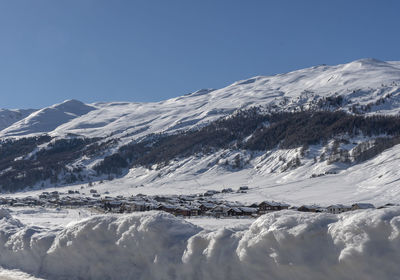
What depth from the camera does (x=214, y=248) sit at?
1225 centimetres

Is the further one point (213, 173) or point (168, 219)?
point (213, 173)

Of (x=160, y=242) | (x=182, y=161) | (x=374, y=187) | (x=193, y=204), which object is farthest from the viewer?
(x=182, y=161)

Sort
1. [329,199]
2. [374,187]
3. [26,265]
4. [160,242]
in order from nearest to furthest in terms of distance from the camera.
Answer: [160,242], [26,265], [329,199], [374,187]

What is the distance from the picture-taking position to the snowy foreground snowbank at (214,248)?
397 inches

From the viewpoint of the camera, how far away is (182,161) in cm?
19638

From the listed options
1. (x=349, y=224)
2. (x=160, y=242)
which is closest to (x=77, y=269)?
(x=160, y=242)

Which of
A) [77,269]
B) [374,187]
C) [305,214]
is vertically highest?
[305,214]

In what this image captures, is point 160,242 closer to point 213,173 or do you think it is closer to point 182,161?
point 213,173

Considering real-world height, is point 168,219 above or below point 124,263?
above

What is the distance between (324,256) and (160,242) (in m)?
5.02

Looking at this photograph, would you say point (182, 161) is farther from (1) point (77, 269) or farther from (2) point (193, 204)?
(1) point (77, 269)

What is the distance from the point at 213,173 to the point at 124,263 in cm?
15956

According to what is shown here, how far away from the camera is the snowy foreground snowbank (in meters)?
10.1

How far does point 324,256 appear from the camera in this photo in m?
10.6
